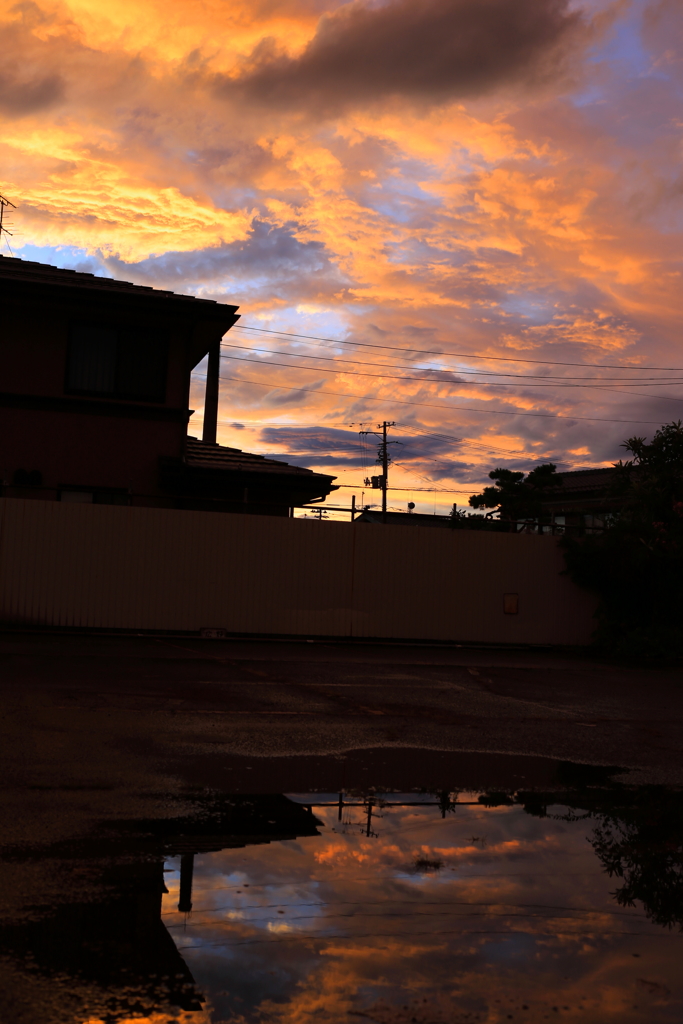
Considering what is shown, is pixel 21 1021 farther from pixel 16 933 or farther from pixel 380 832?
pixel 380 832

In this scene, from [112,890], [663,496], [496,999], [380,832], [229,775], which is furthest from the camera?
[663,496]

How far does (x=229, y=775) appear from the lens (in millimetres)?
6613

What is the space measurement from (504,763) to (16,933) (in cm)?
488

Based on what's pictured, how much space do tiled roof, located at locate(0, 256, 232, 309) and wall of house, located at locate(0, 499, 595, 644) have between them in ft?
17.0

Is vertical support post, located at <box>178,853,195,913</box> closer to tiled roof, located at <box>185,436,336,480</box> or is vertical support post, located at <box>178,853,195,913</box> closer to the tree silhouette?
tiled roof, located at <box>185,436,336,480</box>

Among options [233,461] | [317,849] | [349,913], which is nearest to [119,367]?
[233,461]

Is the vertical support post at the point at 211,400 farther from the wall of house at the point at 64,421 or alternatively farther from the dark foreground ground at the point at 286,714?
the dark foreground ground at the point at 286,714

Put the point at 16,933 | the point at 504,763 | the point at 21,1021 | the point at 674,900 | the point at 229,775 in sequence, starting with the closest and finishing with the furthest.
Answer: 1. the point at 21,1021
2. the point at 16,933
3. the point at 674,900
4. the point at 229,775
5. the point at 504,763

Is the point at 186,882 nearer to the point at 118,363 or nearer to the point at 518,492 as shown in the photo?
the point at 118,363

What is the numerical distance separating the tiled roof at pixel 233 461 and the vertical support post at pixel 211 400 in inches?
77.8

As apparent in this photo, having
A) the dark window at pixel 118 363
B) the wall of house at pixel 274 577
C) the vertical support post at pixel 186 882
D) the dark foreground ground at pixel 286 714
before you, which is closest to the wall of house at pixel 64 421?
the dark window at pixel 118 363

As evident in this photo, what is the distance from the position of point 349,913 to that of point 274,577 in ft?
47.8

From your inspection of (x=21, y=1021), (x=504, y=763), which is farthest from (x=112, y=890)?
(x=504, y=763)

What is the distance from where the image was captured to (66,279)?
2070 cm
